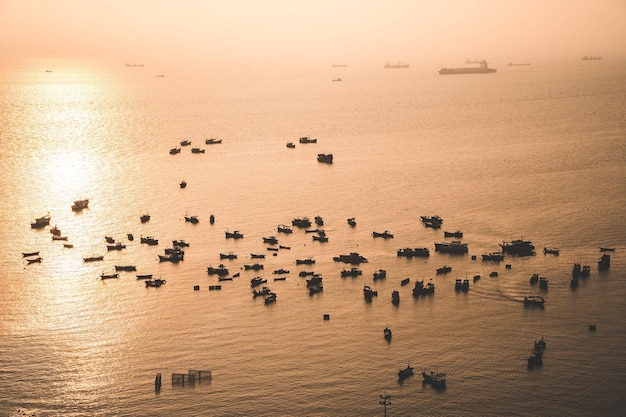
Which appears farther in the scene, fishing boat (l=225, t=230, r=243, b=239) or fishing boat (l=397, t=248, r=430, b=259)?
fishing boat (l=225, t=230, r=243, b=239)

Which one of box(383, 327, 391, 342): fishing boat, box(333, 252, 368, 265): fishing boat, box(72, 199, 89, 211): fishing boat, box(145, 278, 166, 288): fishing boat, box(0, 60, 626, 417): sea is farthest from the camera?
box(72, 199, 89, 211): fishing boat

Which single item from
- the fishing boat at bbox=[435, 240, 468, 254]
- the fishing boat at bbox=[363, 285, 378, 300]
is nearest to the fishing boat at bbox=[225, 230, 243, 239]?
the fishing boat at bbox=[363, 285, 378, 300]

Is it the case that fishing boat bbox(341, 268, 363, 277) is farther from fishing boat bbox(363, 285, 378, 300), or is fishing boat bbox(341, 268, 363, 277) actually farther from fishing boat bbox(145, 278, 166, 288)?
fishing boat bbox(145, 278, 166, 288)

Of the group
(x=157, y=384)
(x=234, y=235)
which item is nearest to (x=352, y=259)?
(x=234, y=235)

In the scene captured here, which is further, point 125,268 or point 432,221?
point 432,221

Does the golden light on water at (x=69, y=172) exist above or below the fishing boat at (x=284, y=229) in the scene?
above

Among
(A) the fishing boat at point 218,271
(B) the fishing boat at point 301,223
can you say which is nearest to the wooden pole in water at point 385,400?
(A) the fishing boat at point 218,271

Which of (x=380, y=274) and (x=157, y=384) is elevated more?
(x=380, y=274)

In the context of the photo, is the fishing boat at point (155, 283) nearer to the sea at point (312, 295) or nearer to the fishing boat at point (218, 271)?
the sea at point (312, 295)

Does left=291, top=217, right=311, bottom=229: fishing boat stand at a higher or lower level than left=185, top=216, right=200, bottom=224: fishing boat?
lower

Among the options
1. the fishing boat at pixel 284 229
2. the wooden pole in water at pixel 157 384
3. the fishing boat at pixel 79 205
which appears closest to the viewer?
the wooden pole in water at pixel 157 384

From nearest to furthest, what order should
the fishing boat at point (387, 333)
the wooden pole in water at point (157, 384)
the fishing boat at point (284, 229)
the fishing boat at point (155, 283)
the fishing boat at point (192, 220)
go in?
the wooden pole in water at point (157, 384)
the fishing boat at point (387, 333)
the fishing boat at point (155, 283)
the fishing boat at point (284, 229)
the fishing boat at point (192, 220)

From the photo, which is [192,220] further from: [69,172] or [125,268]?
[69,172]
